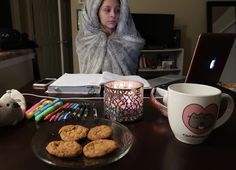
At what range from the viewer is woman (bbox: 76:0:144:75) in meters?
1.16

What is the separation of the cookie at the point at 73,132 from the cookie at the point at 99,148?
4 centimetres

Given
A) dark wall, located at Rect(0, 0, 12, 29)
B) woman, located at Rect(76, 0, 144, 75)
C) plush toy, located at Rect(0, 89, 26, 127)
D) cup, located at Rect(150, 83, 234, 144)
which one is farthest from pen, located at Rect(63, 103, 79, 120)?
dark wall, located at Rect(0, 0, 12, 29)

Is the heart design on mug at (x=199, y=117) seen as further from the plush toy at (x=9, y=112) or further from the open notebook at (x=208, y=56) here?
the plush toy at (x=9, y=112)

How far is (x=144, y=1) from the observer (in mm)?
2900

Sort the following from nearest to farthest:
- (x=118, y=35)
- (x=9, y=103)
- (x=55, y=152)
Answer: (x=55, y=152)
(x=9, y=103)
(x=118, y=35)

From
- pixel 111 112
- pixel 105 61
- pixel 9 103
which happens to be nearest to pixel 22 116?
pixel 9 103

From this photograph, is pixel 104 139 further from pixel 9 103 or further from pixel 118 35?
pixel 118 35

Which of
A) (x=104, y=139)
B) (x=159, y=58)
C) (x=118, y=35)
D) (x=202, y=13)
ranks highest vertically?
Result: (x=202, y=13)

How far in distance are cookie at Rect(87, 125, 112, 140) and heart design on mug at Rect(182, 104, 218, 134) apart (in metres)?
0.15

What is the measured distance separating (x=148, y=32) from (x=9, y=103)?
2.49 meters

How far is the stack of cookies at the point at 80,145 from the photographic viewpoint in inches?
15.0

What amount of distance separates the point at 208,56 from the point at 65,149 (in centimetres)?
48

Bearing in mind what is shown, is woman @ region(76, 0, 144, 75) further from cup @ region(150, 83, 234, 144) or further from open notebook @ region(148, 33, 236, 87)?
cup @ region(150, 83, 234, 144)

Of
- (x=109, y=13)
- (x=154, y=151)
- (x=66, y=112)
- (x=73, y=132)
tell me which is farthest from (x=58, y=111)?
(x=109, y=13)
